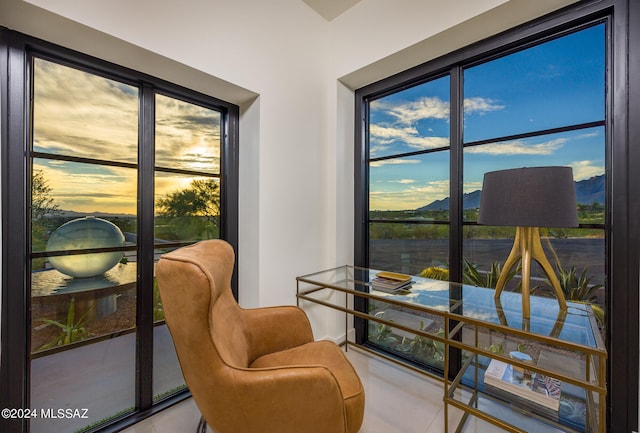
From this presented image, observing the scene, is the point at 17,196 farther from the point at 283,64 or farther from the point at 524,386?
the point at 524,386

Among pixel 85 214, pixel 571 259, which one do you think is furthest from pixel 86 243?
pixel 571 259

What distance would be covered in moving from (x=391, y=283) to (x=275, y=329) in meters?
0.82

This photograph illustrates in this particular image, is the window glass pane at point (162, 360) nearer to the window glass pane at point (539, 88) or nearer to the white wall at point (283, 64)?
the white wall at point (283, 64)

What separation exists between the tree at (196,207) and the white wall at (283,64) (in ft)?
0.66

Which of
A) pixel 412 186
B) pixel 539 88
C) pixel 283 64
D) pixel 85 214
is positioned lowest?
pixel 85 214

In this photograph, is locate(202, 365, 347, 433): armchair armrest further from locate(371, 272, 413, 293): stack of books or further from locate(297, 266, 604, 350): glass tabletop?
locate(371, 272, 413, 293): stack of books

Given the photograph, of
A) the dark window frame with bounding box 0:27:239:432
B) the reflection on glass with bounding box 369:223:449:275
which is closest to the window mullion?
the dark window frame with bounding box 0:27:239:432

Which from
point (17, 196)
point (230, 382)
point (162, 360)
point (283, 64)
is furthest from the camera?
point (283, 64)

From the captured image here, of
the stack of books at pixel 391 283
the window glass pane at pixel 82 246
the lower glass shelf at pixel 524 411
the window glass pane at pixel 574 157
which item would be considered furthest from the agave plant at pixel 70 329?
the window glass pane at pixel 574 157

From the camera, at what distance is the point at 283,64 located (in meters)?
2.09

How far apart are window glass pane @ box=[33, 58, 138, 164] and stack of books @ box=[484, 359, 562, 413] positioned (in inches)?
93.5

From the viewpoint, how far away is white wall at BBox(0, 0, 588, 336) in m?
1.41

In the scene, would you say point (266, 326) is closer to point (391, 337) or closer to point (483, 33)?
point (391, 337)

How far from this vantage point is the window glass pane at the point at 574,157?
4.78ft
